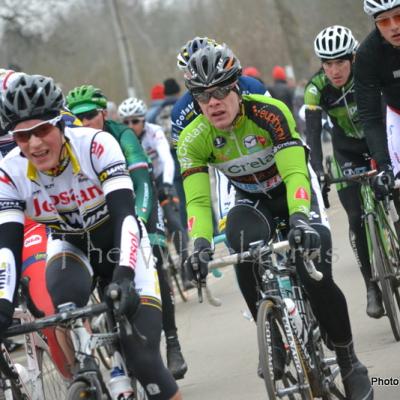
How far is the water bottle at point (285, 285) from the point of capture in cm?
584

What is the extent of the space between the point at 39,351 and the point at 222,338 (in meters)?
3.00

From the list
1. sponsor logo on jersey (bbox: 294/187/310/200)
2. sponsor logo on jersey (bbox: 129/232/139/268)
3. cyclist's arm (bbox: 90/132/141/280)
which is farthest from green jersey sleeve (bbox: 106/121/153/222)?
sponsor logo on jersey (bbox: 129/232/139/268)

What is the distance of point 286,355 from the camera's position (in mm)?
5566

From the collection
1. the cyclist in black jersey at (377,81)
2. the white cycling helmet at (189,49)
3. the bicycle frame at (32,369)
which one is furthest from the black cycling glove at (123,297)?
the white cycling helmet at (189,49)

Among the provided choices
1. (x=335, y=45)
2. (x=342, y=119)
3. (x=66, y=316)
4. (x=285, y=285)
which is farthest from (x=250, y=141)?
(x=342, y=119)

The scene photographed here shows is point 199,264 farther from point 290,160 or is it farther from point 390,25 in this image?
point 390,25

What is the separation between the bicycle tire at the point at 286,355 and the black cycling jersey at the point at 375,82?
68.2 inches

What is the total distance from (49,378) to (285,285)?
188cm

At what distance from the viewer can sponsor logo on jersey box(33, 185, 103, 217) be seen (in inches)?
216

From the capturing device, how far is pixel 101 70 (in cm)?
4531

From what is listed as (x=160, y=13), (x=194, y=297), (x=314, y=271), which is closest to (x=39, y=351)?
(x=314, y=271)

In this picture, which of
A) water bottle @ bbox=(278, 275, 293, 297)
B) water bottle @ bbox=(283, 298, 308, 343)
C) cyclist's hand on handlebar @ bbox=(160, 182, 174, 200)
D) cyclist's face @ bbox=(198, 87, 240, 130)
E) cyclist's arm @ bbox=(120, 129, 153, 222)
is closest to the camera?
water bottle @ bbox=(283, 298, 308, 343)

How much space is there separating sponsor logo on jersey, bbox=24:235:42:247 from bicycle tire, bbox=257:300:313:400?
75.7 inches

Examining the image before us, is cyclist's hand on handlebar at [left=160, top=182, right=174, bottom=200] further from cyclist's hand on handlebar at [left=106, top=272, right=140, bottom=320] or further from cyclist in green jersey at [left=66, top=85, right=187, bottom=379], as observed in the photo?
cyclist's hand on handlebar at [left=106, top=272, right=140, bottom=320]
